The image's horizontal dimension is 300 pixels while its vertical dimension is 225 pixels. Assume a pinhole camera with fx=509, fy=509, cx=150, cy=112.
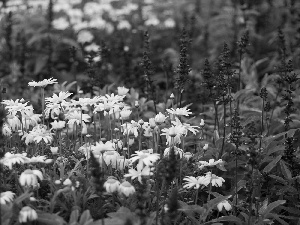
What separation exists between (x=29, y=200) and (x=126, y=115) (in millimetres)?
1158

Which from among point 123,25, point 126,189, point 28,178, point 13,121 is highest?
point 123,25

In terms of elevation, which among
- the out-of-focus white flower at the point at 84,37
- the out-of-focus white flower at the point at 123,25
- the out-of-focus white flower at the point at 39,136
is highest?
the out-of-focus white flower at the point at 123,25

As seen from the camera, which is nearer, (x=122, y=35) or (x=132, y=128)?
(x=132, y=128)

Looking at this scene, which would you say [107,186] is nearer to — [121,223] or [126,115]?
[121,223]

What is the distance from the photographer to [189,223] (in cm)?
398

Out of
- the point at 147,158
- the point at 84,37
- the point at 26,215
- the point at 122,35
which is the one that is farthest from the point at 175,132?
the point at 122,35

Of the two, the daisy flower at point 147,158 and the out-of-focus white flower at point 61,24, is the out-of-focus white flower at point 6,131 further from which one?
the out-of-focus white flower at point 61,24

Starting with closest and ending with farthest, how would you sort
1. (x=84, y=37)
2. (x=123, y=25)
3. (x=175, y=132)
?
(x=175, y=132) < (x=84, y=37) < (x=123, y=25)

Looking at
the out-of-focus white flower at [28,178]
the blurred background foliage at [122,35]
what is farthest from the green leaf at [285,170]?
the blurred background foliage at [122,35]

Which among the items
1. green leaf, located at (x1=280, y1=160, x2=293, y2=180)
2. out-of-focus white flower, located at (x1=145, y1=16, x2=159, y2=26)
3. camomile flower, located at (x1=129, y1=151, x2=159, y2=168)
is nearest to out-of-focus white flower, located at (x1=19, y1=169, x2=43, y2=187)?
camomile flower, located at (x1=129, y1=151, x2=159, y2=168)

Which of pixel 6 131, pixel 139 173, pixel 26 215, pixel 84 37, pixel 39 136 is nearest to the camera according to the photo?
pixel 26 215

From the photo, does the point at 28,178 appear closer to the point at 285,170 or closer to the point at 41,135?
the point at 41,135

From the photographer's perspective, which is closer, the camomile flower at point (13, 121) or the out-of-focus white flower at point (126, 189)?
the out-of-focus white flower at point (126, 189)

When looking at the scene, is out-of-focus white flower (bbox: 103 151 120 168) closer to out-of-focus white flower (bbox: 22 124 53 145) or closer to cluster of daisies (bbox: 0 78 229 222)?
cluster of daisies (bbox: 0 78 229 222)
